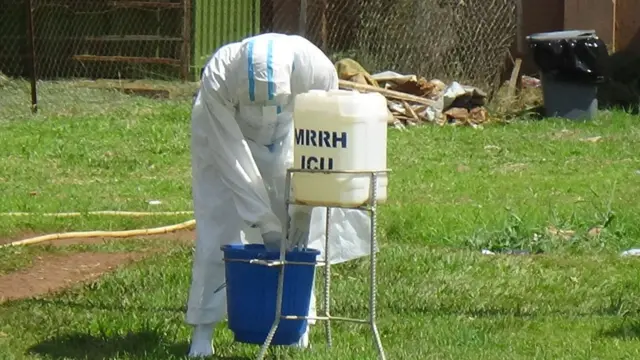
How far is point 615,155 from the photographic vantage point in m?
13.0

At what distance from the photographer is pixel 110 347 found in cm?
586

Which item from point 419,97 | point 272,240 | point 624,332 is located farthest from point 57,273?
point 419,97

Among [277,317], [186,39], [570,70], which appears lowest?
[186,39]

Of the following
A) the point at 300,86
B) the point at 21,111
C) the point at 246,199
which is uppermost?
the point at 300,86

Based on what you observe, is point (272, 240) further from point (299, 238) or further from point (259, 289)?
point (259, 289)

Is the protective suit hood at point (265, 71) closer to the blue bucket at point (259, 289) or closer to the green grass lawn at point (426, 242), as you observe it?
the blue bucket at point (259, 289)

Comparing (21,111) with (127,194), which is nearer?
(127,194)

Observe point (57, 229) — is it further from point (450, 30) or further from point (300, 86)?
point (450, 30)

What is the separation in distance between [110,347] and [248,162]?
1105 mm

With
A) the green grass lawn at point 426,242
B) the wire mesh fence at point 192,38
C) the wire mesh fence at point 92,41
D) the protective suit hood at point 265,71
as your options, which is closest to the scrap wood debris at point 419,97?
the green grass lawn at point 426,242

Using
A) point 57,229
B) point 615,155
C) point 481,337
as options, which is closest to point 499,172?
point 615,155

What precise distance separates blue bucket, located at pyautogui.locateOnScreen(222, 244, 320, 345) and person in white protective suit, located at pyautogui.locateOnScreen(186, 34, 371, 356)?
0.45 feet

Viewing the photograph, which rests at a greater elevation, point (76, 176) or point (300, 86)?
point (300, 86)

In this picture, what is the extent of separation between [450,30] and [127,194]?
24.1 ft
